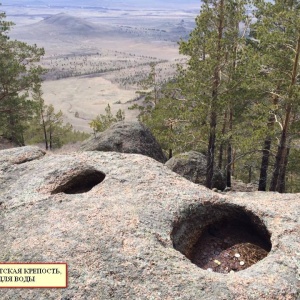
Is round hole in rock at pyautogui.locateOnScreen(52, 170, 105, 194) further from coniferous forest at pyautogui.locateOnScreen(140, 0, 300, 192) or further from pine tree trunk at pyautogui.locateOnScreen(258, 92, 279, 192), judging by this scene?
pine tree trunk at pyautogui.locateOnScreen(258, 92, 279, 192)

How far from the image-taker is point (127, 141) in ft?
80.9

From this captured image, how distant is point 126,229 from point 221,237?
357 centimetres

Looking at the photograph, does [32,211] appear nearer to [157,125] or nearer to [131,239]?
[131,239]

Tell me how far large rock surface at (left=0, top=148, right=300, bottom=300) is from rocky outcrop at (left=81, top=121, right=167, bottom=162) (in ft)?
33.4

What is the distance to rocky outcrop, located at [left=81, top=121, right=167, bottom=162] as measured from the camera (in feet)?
80.0

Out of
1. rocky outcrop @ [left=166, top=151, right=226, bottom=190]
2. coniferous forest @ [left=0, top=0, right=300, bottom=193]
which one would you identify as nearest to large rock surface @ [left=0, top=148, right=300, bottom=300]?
coniferous forest @ [left=0, top=0, right=300, bottom=193]

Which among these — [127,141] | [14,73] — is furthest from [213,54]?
[14,73]

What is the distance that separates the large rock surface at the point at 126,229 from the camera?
315 inches

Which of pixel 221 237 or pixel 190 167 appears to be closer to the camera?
pixel 221 237

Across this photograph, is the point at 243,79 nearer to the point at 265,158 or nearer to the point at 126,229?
the point at 265,158

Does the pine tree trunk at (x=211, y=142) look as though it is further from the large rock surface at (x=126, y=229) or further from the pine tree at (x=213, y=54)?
the large rock surface at (x=126, y=229)

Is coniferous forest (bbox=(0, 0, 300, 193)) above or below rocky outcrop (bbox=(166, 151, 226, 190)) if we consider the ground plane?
above

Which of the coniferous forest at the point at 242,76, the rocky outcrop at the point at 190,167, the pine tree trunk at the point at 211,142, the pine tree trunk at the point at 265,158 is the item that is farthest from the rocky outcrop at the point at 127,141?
the pine tree trunk at the point at 265,158

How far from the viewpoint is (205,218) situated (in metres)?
11.3
